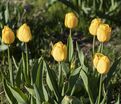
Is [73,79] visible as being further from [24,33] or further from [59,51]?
[24,33]

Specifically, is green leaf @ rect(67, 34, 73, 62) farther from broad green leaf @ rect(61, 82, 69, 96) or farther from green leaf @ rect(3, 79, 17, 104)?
green leaf @ rect(3, 79, 17, 104)

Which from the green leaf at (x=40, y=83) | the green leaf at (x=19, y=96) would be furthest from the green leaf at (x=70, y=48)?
the green leaf at (x=19, y=96)

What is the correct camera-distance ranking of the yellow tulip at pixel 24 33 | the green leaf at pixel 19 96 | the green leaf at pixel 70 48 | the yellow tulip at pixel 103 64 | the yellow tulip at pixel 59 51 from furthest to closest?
the green leaf at pixel 70 48 → the green leaf at pixel 19 96 → the yellow tulip at pixel 24 33 → the yellow tulip at pixel 59 51 → the yellow tulip at pixel 103 64

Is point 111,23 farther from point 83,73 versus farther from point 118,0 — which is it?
point 83,73

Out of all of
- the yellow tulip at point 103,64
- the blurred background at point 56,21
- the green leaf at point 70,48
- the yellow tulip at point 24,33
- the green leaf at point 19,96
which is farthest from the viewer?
the blurred background at point 56,21

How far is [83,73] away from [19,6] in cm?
306

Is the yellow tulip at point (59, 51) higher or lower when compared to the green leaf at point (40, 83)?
higher

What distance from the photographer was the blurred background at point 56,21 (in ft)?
17.0

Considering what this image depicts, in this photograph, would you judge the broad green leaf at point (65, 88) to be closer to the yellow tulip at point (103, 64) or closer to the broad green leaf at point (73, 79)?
the broad green leaf at point (73, 79)

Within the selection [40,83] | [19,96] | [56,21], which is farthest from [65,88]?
[56,21]

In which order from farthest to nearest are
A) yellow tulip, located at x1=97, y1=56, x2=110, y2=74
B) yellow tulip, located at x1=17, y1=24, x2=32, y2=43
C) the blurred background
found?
the blurred background
yellow tulip, located at x1=17, y1=24, x2=32, y2=43
yellow tulip, located at x1=97, y1=56, x2=110, y2=74

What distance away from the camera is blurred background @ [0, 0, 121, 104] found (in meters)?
5.17

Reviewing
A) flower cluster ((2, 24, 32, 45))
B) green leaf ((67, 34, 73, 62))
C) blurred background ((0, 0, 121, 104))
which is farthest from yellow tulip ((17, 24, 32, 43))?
blurred background ((0, 0, 121, 104))

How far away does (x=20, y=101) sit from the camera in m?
3.38
